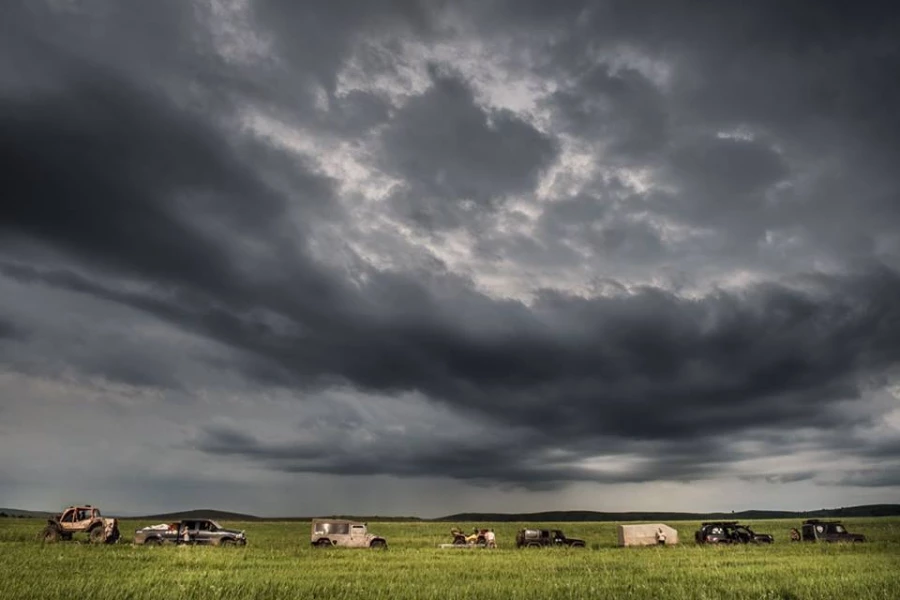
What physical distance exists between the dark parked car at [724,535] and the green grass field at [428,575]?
451 inches

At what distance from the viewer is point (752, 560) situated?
109 feet

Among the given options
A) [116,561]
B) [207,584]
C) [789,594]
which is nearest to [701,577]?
[789,594]

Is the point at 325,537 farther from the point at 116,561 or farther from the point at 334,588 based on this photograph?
the point at 334,588

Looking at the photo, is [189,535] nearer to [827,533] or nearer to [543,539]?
Answer: [543,539]

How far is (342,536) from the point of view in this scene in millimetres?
45562

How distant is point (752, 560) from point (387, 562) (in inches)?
756

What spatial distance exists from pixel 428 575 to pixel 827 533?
135ft

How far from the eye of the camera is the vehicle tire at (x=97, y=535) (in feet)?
142

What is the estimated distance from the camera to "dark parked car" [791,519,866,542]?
49.4m

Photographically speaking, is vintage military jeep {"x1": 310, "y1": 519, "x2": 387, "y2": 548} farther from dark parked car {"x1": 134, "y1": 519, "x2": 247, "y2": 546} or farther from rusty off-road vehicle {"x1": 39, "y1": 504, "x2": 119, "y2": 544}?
rusty off-road vehicle {"x1": 39, "y1": 504, "x2": 119, "y2": 544}

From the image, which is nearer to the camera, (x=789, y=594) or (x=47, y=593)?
(x=47, y=593)

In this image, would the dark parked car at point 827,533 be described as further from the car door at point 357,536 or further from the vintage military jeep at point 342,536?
the car door at point 357,536

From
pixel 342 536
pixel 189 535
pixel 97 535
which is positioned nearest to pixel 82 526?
pixel 97 535

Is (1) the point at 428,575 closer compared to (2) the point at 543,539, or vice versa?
(1) the point at 428,575
